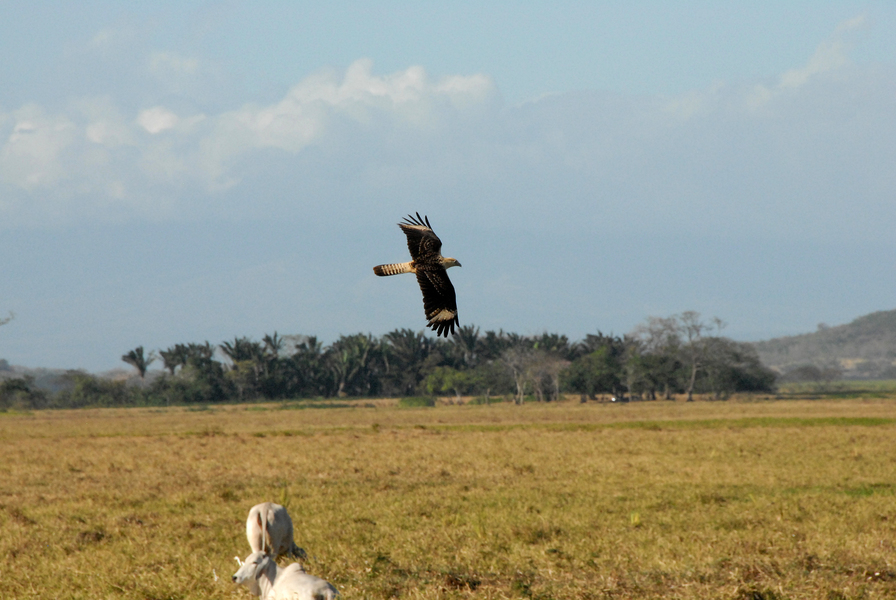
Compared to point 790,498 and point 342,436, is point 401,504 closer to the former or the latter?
point 790,498

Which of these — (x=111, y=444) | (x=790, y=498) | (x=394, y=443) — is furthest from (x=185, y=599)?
(x=111, y=444)

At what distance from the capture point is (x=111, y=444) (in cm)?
3278

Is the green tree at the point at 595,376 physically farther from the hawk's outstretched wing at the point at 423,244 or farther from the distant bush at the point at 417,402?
the hawk's outstretched wing at the point at 423,244

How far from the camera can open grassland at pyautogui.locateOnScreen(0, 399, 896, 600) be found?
9.80m

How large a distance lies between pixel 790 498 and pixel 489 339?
79873 millimetres

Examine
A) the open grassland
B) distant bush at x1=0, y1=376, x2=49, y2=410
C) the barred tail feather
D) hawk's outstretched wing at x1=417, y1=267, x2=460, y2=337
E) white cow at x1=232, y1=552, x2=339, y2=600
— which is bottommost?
the open grassland

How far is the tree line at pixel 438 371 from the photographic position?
82.4 meters

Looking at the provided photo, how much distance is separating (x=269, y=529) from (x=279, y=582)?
8.42 ft

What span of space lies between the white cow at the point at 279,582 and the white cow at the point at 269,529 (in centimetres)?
204

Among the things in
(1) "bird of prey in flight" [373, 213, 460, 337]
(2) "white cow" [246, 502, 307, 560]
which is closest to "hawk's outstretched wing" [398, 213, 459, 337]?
(1) "bird of prey in flight" [373, 213, 460, 337]

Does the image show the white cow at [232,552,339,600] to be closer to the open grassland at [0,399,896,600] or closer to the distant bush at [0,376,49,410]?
the open grassland at [0,399,896,600]

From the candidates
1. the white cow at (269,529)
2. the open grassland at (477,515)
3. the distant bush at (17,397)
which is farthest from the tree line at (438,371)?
the white cow at (269,529)

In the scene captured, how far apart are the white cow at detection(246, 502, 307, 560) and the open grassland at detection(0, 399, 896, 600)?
1.52 feet

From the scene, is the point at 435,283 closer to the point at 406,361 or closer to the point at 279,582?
the point at 279,582
